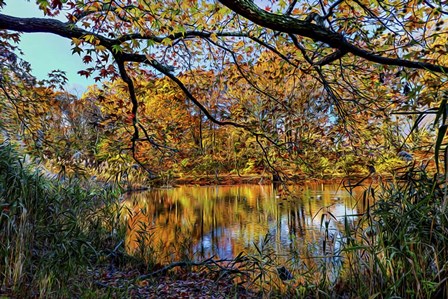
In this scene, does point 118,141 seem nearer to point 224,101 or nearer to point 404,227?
point 404,227

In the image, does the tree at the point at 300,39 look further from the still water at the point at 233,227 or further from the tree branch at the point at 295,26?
the still water at the point at 233,227

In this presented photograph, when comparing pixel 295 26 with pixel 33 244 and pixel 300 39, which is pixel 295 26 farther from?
pixel 33 244

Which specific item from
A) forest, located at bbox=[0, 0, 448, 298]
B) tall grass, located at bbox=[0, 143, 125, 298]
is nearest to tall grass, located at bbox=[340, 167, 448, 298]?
forest, located at bbox=[0, 0, 448, 298]

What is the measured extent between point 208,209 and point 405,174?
7.95 m

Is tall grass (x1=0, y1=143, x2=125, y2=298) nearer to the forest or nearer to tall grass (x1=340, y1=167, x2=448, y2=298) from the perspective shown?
the forest

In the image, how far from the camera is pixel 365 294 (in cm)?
214

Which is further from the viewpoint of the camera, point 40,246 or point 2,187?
point 40,246

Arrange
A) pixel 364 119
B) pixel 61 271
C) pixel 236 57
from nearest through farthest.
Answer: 1. pixel 61 271
2. pixel 364 119
3. pixel 236 57

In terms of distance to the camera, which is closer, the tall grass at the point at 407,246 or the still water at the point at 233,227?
the tall grass at the point at 407,246

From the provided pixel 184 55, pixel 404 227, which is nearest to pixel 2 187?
pixel 184 55

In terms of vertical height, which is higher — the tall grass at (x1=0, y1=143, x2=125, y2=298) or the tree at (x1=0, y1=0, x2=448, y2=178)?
the tree at (x1=0, y1=0, x2=448, y2=178)

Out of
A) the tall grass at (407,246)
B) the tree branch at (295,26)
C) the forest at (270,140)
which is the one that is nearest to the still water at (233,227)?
the forest at (270,140)

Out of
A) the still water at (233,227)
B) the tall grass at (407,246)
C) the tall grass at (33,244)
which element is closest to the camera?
the tall grass at (407,246)

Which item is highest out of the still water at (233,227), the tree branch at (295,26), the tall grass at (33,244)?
the tree branch at (295,26)
